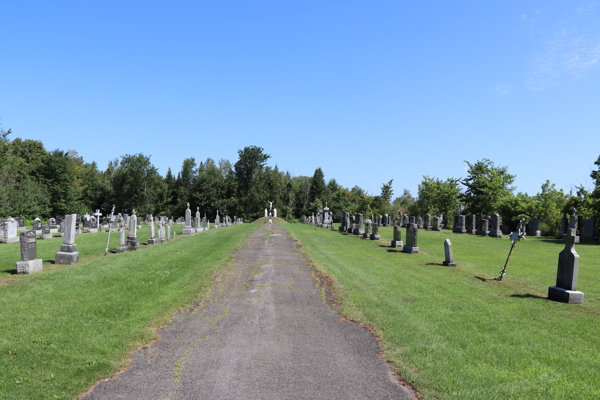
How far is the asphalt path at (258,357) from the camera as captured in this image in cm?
462

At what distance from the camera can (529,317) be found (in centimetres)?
819

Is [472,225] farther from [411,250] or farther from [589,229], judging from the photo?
[411,250]

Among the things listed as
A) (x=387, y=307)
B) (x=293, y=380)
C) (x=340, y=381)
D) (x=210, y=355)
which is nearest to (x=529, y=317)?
(x=387, y=307)

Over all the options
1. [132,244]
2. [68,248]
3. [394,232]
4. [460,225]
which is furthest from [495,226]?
[68,248]

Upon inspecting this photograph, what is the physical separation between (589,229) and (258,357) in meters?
30.0

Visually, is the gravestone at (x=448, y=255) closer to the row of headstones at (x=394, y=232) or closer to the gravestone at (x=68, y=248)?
the row of headstones at (x=394, y=232)

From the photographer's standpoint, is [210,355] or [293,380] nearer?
[293,380]

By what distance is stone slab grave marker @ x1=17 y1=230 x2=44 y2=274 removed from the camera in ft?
38.4

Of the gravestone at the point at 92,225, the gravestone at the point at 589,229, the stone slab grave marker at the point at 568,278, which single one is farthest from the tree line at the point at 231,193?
the stone slab grave marker at the point at 568,278

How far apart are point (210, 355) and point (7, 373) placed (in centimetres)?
255

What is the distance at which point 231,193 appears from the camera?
9512 cm

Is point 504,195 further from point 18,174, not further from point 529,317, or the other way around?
point 18,174

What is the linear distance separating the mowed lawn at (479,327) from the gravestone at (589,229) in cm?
1438

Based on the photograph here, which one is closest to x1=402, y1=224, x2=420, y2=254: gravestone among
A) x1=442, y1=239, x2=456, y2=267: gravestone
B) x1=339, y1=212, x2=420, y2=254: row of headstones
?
x1=339, y1=212, x2=420, y2=254: row of headstones
